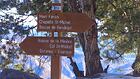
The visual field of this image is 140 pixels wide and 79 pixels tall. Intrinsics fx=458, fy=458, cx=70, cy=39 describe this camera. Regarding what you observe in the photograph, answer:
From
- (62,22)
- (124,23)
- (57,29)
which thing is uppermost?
(62,22)

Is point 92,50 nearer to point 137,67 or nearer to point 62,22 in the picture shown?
point 137,67

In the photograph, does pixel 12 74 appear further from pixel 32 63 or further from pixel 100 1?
pixel 32 63

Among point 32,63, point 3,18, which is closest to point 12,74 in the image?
point 3,18

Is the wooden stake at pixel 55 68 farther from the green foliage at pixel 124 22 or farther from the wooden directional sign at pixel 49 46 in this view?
the green foliage at pixel 124 22

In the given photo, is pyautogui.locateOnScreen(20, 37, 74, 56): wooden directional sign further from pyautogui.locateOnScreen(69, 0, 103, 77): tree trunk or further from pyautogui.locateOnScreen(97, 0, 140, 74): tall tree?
pyautogui.locateOnScreen(69, 0, 103, 77): tree trunk

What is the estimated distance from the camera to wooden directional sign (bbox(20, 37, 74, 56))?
8016 mm

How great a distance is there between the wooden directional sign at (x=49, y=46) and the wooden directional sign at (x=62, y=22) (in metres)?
0.19

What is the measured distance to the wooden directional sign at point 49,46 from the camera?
8016 mm

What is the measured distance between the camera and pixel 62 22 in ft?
26.7

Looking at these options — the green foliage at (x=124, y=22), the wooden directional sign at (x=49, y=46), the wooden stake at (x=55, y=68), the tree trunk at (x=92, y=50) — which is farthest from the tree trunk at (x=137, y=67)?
the wooden directional sign at (x=49, y=46)

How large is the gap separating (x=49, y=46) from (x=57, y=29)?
13.2 inches

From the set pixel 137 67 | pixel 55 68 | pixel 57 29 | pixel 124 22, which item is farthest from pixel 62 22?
pixel 137 67

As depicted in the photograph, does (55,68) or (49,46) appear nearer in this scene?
(49,46)

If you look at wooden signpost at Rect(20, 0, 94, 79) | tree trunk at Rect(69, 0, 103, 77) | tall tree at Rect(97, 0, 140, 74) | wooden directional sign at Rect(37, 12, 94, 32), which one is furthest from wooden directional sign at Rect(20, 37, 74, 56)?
tree trunk at Rect(69, 0, 103, 77)
